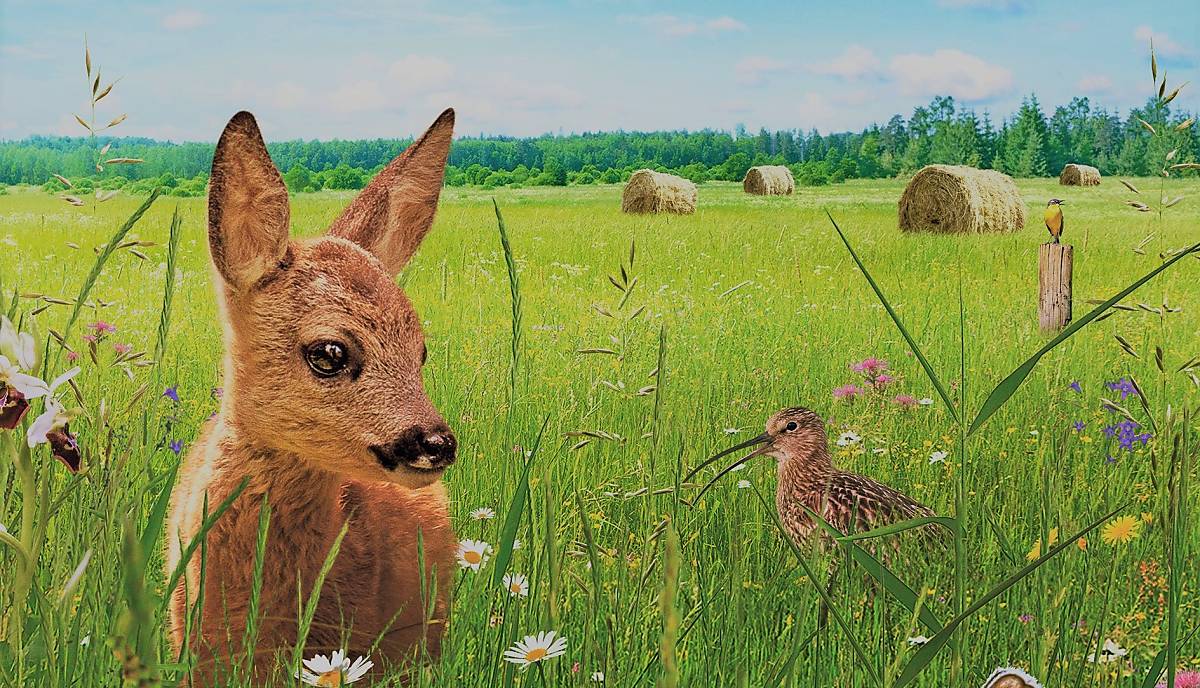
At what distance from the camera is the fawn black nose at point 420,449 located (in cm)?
172

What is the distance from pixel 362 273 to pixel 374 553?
0.56 m

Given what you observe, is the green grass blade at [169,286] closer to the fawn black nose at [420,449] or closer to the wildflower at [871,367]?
the fawn black nose at [420,449]

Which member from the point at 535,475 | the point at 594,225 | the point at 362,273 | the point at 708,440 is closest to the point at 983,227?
the point at 594,225

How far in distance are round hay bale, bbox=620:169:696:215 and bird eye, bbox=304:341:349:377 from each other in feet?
54.3

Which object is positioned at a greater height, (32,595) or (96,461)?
(96,461)

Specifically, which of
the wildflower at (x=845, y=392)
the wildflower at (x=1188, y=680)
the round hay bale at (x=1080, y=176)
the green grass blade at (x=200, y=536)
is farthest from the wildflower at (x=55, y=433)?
the round hay bale at (x=1080, y=176)

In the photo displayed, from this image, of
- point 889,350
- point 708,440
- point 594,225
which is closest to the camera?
point 708,440

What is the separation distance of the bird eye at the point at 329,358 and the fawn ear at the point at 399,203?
319mm

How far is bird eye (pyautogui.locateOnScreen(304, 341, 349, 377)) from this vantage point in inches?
72.1

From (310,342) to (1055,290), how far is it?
21.8 ft

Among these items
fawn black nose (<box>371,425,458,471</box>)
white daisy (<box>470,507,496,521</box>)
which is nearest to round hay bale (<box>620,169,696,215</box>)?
white daisy (<box>470,507,496,521</box>)

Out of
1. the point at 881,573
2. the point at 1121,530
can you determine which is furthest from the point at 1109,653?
the point at 881,573

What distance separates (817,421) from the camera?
3344mm

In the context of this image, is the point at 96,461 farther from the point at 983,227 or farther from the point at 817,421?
the point at 983,227
